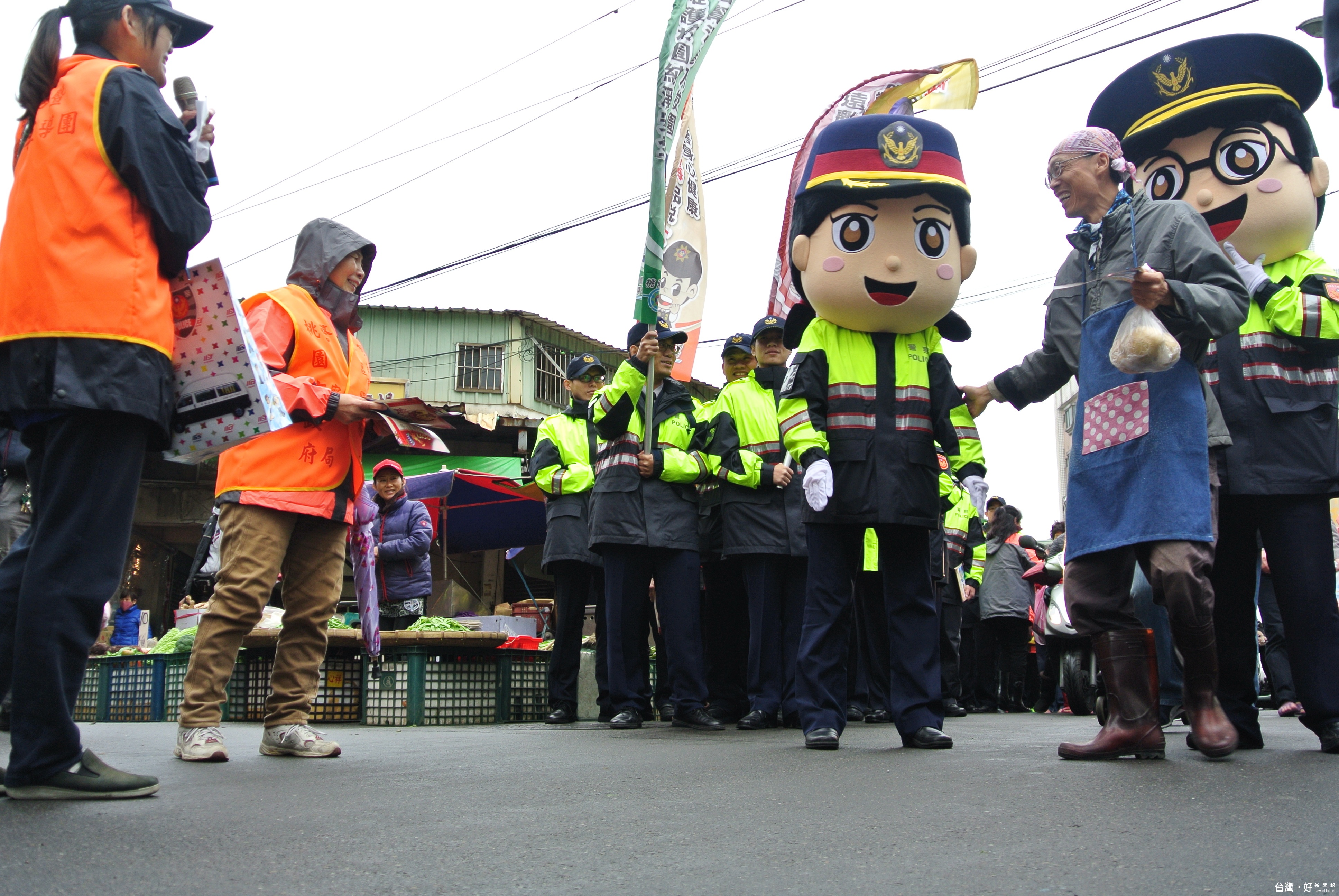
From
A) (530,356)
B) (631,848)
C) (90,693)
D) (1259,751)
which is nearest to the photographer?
(631,848)

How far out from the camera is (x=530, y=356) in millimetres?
27453

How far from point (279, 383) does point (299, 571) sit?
29.8 inches

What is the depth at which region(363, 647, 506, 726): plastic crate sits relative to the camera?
23.4 feet

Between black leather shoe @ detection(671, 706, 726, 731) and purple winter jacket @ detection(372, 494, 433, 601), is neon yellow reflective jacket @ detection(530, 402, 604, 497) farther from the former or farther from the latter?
black leather shoe @ detection(671, 706, 726, 731)

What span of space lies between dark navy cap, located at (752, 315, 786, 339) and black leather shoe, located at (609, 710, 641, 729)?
240cm

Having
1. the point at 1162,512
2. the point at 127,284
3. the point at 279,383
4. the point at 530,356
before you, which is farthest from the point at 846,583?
the point at 530,356

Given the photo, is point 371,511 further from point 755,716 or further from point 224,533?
point 755,716

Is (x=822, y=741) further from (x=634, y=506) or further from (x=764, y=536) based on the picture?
(x=634, y=506)

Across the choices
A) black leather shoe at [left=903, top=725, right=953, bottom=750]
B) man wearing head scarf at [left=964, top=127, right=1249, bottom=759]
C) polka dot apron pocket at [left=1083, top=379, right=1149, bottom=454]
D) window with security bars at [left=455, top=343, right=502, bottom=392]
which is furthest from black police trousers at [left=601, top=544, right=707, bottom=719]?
window with security bars at [left=455, top=343, right=502, bottom=392]

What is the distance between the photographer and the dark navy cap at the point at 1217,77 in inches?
170

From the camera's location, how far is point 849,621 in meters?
4.52

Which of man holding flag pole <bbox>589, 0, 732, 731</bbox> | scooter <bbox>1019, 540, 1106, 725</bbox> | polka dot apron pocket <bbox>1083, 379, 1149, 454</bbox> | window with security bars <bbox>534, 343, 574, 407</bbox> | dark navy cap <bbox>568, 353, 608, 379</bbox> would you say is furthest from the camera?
window with security bars <bbox>534, 343, 574, 407</bbox>

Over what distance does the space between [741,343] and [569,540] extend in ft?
5.50

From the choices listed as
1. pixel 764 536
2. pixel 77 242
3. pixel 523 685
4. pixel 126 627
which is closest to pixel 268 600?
pixel 77 242
